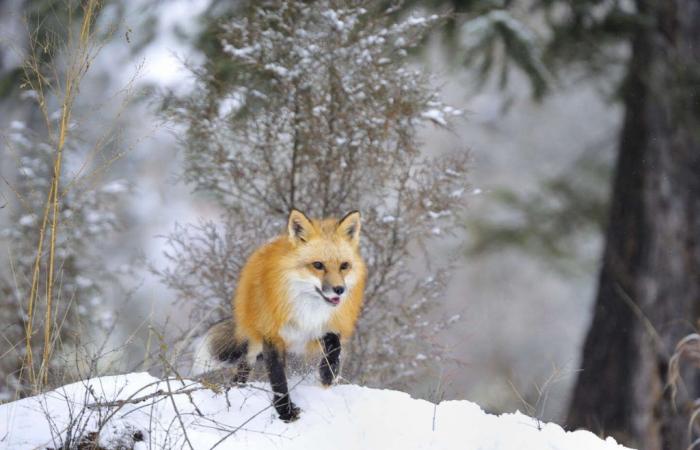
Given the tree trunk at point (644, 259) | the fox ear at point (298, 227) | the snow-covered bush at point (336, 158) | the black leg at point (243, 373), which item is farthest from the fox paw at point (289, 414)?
the tree trunk at point (644, 259)

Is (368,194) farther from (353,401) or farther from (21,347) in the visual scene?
(21,347)

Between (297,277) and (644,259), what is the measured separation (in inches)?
206

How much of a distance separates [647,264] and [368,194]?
327 centimetres

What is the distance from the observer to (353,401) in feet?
13.2

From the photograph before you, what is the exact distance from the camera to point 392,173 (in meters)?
6.64

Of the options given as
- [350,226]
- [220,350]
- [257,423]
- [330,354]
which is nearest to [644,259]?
[350,226]

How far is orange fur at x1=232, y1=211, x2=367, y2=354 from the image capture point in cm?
421

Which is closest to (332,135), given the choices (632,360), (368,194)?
(368,194)

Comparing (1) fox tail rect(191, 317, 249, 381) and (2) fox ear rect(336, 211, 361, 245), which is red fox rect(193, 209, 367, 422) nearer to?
(2) fox ear rect(336, 211, 361, 245)

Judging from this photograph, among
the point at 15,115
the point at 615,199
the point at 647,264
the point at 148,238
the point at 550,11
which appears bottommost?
the point at 148,238

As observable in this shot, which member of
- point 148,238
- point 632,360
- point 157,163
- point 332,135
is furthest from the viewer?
point 148,238

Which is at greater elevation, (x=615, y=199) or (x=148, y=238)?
(x=615, y=199)

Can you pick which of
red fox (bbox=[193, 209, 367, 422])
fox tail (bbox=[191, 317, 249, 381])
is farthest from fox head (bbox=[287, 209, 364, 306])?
fox tail (bbox=[191, 317, 249, 381])

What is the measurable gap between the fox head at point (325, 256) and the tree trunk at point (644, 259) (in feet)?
15.4
